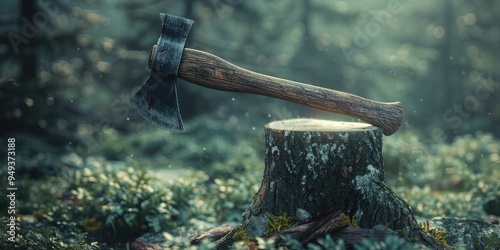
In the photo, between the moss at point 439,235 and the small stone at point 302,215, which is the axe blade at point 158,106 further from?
the moss at point 439,235

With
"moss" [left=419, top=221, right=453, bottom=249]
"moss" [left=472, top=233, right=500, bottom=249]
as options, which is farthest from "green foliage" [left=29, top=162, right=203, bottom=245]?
"moss" [left=472, top=233, right=500, bottom=249]

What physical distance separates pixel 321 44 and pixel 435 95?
661cm

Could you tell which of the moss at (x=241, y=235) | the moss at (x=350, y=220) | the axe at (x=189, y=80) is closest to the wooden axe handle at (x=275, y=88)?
the axe at (x=189, y=80)

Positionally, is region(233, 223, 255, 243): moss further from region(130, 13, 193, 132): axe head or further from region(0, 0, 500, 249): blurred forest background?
region(0, 0, 500, 249): blurred forest background

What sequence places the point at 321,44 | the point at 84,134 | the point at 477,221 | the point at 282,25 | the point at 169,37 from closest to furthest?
the point at 169,37
the point at 477,221
the point at 84,134
the point at 321,44
the point at 282,25

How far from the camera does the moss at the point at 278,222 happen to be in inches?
147

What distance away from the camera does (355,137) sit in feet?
12.2

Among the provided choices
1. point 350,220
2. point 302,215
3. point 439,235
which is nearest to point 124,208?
point 302,215

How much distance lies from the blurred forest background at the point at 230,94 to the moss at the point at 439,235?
5.39 ft

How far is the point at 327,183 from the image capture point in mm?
3752

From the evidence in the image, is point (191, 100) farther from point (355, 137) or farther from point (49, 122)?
point (355, 137)

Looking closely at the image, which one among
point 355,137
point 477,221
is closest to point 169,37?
point 355,137

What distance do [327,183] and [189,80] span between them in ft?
4.48

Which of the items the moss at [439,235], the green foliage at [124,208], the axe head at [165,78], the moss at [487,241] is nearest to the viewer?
the axe head at [165,78]
